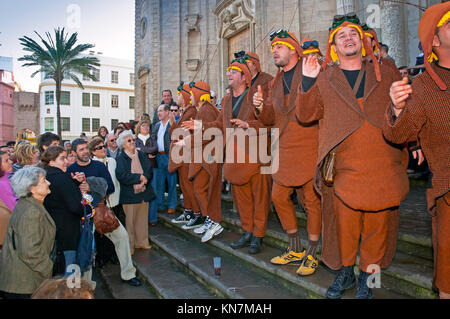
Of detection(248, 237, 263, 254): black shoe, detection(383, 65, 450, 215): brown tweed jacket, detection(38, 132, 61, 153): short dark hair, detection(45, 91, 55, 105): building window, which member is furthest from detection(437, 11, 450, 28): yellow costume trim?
detection(45, 91, 55, 105): building window

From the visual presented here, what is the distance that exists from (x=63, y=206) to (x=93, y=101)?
44743 mm

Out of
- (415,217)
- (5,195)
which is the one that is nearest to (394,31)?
(415,217)

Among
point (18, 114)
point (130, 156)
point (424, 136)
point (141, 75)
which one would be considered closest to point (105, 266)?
point (130, 156)

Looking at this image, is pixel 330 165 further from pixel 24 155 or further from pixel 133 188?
pixel 24 155

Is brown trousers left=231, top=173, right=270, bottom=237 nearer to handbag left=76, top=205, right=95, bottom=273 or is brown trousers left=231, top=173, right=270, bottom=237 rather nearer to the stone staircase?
the stone staircase

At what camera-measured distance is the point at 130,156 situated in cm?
528

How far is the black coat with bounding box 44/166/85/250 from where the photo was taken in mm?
3564

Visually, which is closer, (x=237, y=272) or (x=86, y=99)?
(x=237, y=272)

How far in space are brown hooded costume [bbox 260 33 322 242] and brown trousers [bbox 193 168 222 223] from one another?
156 cm

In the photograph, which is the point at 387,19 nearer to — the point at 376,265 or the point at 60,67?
the point at 376,265

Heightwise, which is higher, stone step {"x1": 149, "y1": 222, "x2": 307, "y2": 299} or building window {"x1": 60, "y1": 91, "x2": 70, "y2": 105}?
building window {"x1": 60, "y1": 91, "x2": 70, "y2": 105}

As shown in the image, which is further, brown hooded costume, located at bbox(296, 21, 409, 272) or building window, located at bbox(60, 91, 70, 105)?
building window, located at bbox(60, 91, 70, 105)

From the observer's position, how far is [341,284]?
8.91 feet

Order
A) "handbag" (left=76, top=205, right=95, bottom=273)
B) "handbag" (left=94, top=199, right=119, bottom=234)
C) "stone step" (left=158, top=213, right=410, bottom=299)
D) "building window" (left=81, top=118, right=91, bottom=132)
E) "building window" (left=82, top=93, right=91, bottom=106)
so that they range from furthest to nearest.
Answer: "building window" (left=82, top=93, right=91, bottom=106)
"building window" (left=81, top=118, right=91, bottom=132)
"handbag" (left=94, top=199, right=119, bottom=234)
"handbag" (left=76, top=205, right=95, bottom=273)
"stone step" (left=158, top=213, right=410, bottom=299)
